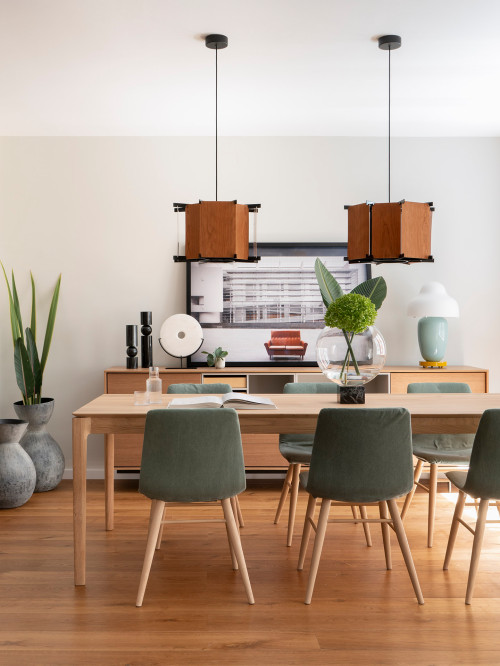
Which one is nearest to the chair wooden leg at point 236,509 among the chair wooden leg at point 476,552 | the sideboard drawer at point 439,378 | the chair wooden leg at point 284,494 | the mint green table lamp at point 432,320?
the chair wooden leg at point 284,494

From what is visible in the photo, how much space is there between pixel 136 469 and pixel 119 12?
9.33 feet

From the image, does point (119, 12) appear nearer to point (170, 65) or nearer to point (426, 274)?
point (170, 65)

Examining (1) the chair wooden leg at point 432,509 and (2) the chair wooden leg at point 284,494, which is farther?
(2) the chair wooden leg at point 284,494

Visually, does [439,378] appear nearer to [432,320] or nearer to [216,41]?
[432,320]

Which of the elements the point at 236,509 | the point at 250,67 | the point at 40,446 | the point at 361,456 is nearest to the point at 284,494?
the point at 236,509

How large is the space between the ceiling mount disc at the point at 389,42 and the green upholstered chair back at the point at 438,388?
6.06 feet

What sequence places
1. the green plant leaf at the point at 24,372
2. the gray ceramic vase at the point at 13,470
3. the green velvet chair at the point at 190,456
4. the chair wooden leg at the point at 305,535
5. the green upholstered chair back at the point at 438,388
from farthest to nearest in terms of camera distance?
Result: the green plant leaf at the point at 24,372, the gray ceramic vase at the point at 13,470, the green upholstered chair back at the point at 438,388, the chair wooden leg at the point at 305,535, the green velvet chair at the point at 190,456

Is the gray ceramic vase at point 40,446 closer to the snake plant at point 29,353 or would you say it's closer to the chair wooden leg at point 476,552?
the snake plant at point 29,353

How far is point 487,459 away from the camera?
2598 millimetres

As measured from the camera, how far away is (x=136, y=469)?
4434 millimetres

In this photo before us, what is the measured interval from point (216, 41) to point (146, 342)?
2.16 m

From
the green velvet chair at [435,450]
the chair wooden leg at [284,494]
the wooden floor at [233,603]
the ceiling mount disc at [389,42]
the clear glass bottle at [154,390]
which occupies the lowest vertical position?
the wooden floor at [233,603]

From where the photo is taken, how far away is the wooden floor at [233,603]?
2252 millimetres

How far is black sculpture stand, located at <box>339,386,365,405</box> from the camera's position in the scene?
3119 millimetres
